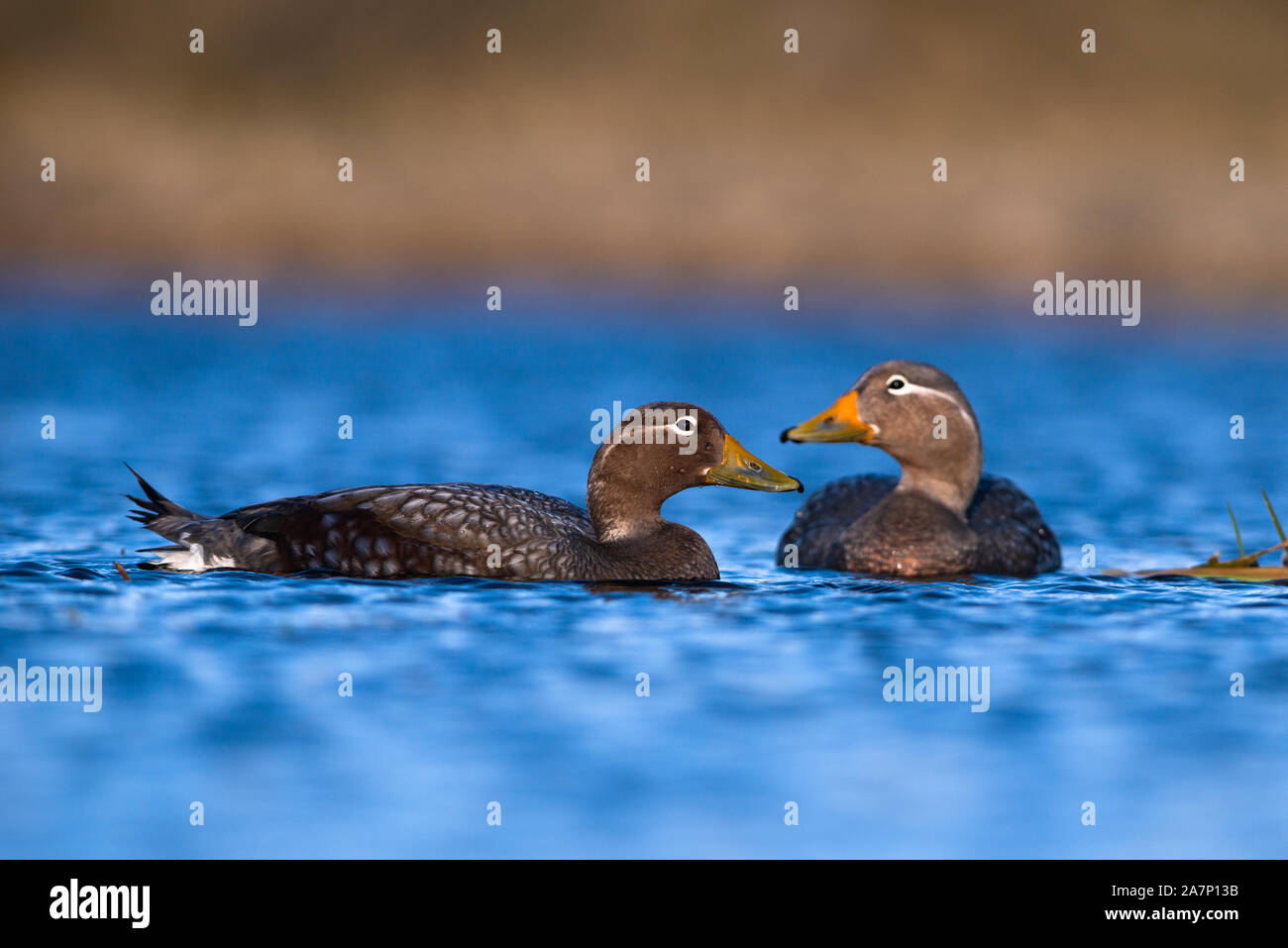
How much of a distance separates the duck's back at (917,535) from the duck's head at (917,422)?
0.23m

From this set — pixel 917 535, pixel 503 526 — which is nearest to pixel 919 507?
pixel 917 535

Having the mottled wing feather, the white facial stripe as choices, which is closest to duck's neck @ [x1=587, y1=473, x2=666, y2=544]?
the mottled wing feather

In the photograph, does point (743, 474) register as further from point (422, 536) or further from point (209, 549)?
point (209, 549)

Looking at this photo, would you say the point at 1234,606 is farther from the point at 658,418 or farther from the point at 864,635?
the point at 658,418

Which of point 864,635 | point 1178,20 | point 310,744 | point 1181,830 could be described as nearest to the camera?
point 1181,830

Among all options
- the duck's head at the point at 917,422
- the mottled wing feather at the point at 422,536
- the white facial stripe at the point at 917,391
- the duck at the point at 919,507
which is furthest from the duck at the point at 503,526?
the white facial stripe at the point at 917,391

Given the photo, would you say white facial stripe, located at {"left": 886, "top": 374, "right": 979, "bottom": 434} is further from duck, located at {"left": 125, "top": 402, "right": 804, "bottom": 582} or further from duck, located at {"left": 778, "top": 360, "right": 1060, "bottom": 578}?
duck, located at {"left": 125, "top": 402, "right": 804, "bottom": 582}

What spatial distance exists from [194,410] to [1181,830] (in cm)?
1521

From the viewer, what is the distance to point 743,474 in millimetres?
10672

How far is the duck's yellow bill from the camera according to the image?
34.9 feet

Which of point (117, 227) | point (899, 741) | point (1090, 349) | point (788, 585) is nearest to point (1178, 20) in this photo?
point (1090, 349)

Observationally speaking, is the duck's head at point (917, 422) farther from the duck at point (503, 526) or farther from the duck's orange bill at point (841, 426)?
the duck at point (503, 526)

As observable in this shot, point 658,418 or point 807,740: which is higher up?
point 658,418

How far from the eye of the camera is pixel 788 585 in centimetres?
1068
